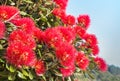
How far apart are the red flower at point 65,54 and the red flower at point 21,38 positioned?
245 mm

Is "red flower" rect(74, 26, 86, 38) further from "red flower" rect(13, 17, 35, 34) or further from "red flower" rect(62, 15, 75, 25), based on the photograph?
"red flower" rect(13, 17, 35, 34)

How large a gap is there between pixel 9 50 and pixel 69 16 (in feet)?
5.49

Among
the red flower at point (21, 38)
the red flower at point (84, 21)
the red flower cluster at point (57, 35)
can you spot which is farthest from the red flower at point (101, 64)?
the red flower at point (21, 38)

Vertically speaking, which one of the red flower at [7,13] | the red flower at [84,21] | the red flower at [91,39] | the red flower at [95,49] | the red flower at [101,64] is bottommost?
the red flower at [101,64]

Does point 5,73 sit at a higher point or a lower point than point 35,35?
lower

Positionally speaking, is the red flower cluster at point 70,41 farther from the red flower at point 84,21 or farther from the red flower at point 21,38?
the red flower at point 21,38

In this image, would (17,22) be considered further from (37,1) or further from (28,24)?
(37,1)

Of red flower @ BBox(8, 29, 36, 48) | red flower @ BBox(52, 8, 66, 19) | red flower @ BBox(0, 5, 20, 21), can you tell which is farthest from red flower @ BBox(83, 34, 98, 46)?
red flower @ BBox(8, 29, 36, 48)

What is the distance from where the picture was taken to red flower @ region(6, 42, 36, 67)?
141 inches

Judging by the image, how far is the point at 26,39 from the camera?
3.68 metres

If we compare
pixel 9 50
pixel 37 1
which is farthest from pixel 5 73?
pixel 37 1

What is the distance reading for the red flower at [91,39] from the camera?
5.26 meters

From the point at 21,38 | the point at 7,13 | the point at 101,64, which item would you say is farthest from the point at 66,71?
the point at 101,64

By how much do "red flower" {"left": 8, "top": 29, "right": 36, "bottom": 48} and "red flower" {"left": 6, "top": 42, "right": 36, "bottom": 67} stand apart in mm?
54
